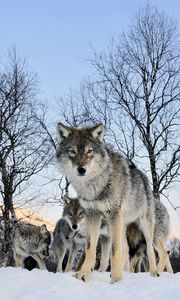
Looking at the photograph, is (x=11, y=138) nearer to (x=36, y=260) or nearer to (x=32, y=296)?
(x=36, y=260)

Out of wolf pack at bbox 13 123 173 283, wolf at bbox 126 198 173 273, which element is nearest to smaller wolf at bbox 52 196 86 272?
wolf at bbox 126 198 173 273

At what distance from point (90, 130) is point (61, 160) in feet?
2.54

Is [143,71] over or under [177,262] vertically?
over

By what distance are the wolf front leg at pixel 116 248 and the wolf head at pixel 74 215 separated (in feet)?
13.1

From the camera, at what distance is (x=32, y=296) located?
7094mm

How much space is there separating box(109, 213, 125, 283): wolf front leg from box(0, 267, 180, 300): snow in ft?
0.54

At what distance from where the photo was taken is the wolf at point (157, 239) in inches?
433

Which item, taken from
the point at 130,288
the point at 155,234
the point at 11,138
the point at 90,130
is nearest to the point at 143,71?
the point at 11,138

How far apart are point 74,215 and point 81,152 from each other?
A: 15.7 ft

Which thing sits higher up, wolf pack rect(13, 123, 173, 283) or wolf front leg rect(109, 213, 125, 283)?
wolf pack rect(13, 123, 173, 283)

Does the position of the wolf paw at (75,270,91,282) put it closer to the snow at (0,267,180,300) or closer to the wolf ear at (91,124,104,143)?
the snow at (0,267,180,300)

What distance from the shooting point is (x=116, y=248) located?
8.33 metres

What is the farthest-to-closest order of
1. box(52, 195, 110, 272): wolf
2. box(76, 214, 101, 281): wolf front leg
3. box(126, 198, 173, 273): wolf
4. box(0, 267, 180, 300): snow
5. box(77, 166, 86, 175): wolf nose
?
box(52, 195, 110, 272): wolf < box(126, 198, 173, 273): wolf < box(76, 214, 101, 281): wolf front leg < box(77, 166, 86, 175): wolf nose < box(0, 267, 180, 300): snow

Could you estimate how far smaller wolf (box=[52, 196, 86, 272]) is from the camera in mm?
12938
